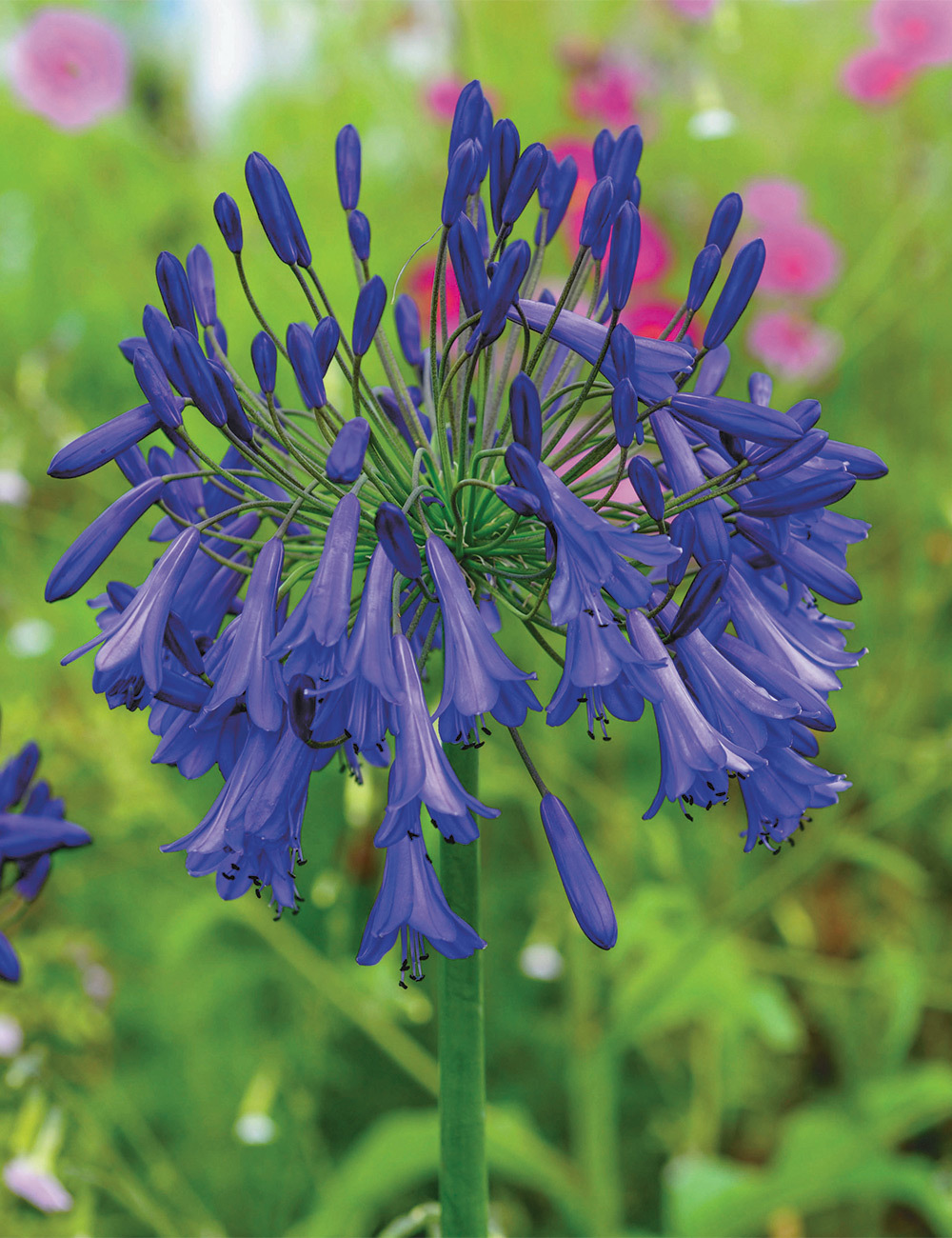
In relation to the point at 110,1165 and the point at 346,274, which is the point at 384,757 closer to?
the point at 110,1165

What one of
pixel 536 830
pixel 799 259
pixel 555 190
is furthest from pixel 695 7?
pixel 536 830

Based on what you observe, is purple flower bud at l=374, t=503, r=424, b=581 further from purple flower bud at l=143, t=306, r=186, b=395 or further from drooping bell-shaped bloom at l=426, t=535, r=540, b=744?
purple flower bud at l=143, t=306, r=186, b=395

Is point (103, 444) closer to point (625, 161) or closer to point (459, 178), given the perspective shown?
point (459, 178)

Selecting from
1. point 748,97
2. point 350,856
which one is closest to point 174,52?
point 748,97

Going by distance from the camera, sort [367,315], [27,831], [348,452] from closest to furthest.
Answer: [348,452] < [367,315] < [27,831]

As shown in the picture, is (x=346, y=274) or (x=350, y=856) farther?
(x=346, y=274)

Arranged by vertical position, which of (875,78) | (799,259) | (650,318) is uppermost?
(875,78)
